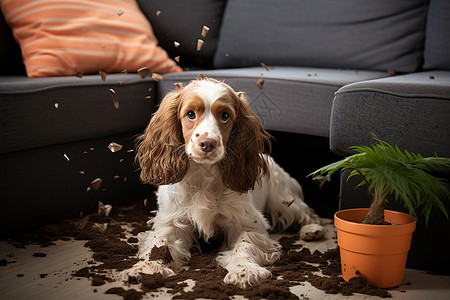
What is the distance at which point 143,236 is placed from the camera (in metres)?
2.20

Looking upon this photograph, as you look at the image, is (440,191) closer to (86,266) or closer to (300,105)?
(300,105)

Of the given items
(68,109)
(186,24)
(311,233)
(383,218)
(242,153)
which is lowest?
(311,233)

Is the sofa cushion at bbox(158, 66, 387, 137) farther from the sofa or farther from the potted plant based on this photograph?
the potted plant

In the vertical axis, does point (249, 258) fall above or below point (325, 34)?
below

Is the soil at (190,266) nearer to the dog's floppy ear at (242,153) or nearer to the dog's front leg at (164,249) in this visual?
the dog's front leg at (164,249)

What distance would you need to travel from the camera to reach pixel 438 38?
303 centimetres

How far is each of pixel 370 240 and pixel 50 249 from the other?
1297 mm

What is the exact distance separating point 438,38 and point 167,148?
192cm

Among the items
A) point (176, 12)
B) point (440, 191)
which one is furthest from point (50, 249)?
point (176, 12)

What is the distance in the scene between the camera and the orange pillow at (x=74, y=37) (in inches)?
106

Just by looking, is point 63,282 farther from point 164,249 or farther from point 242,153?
point 242,153

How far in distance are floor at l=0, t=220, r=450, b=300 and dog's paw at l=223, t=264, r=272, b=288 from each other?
4.9 inches

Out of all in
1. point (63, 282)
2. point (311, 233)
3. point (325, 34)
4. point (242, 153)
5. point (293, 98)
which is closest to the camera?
point (63, 282)

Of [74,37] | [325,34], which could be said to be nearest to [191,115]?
[74,37]
